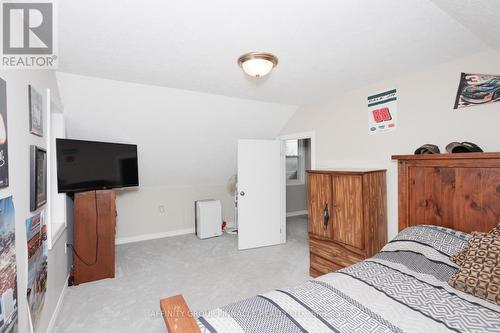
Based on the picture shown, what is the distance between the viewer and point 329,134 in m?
3.46

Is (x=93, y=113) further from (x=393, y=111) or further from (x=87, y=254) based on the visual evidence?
(x=393, y=111)

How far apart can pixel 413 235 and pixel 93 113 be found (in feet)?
11.7

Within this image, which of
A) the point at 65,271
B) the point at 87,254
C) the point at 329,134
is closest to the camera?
the point at 65,271

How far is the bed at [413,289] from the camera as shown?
1.06m

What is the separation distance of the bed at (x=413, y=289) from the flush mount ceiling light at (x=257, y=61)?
153cm

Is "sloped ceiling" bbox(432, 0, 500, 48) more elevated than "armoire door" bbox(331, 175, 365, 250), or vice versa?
"sloped ceiling" bbox(432, 0, 500, 48)

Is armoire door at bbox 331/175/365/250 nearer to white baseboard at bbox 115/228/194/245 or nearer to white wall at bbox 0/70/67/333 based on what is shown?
white wall at bbox 0/70/67/333

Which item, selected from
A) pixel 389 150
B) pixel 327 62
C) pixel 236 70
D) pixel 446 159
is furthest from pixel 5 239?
pixel 389 150

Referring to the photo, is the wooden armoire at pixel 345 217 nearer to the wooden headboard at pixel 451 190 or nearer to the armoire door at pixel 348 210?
the armoire door at pixel 348 210

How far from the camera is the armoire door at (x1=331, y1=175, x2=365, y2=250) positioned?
2453 millimetres

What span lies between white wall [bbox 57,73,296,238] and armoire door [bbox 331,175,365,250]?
1.77 metres

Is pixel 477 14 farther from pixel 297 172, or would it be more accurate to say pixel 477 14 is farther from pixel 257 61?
pixel 297 172

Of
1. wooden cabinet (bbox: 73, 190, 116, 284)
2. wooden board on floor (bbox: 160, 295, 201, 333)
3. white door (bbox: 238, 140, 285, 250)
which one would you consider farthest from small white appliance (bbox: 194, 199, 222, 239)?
wooden board on floor (bbox: 160, 295, 201, 333)

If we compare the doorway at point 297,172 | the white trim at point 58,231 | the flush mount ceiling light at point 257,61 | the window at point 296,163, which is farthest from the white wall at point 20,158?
the window at point 296,163
